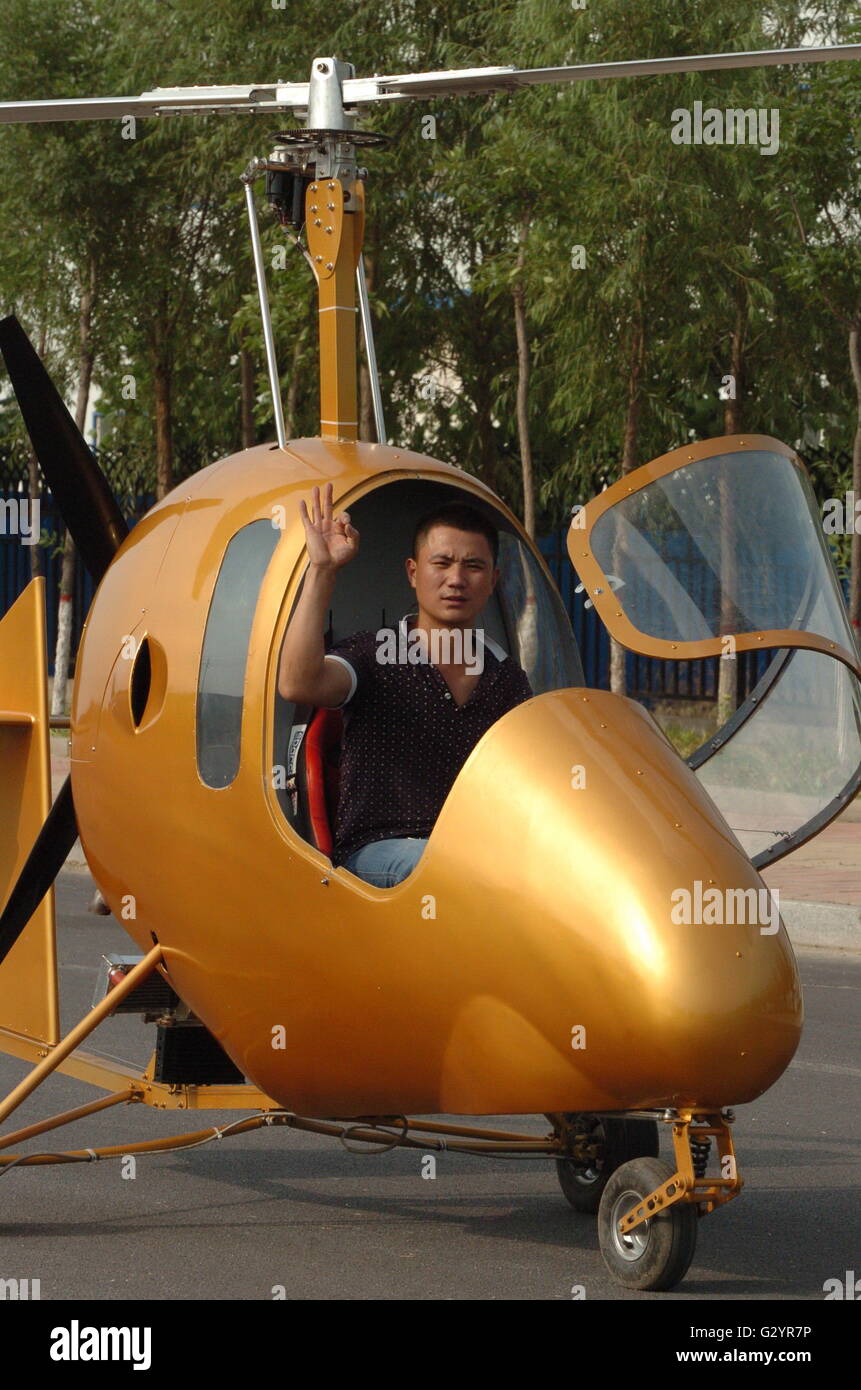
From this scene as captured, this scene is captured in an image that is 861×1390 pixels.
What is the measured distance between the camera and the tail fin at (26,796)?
599 centimetres

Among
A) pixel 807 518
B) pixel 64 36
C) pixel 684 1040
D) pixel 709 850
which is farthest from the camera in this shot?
pixel 64 36

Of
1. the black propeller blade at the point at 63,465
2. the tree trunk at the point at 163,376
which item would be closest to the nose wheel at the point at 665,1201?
the black propeller blade at the point at 63,465

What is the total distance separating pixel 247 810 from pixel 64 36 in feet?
52.3

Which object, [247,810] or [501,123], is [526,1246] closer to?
[247,810]

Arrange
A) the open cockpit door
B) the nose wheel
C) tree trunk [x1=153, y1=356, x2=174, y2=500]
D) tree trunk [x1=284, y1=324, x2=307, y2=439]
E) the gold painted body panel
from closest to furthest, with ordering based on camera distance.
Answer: the gold painted body panel < the nose wheel < the open cockpit door < tree trunk [x1=284, y1=324, x2=307, y2=439] < tree trunk [x1=153, y1=356, x2=174, y2=500]

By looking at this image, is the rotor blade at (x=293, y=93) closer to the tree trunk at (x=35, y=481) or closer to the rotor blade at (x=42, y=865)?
the rotor blade at (x=42, y=865)

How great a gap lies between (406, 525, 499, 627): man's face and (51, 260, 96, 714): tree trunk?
14.3m

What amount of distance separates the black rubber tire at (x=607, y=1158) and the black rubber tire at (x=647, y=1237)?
66 centimetres

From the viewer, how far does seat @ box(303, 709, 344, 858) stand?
16.7 ft

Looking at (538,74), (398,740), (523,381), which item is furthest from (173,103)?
(523,381)

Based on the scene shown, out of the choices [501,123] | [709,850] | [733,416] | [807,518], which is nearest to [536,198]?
[501,123]

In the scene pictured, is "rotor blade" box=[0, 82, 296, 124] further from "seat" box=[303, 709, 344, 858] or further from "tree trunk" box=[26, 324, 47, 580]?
"tree trunk" box=[26, 324, 47, 580]

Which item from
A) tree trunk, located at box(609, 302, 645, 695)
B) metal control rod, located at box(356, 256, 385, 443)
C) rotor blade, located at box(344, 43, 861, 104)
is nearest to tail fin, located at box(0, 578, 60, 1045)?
metal control rod, located at box(356, 256, 385, 443)

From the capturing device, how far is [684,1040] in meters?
4.22
